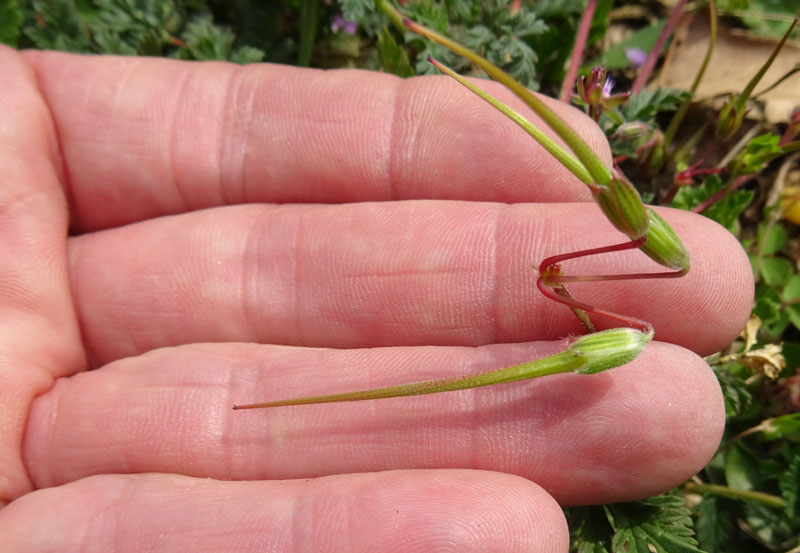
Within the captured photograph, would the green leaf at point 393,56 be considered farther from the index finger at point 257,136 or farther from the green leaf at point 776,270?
the green leaf at point 776,270

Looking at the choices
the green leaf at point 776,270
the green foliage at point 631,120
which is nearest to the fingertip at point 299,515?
the green foliage at point 631,120

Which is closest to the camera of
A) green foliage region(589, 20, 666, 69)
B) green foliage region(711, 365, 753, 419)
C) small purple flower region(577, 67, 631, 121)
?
small purple flower region(577, 67, 631, 121)

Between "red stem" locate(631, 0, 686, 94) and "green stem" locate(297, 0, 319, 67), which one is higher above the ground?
"red stem" locate(631, 0, 686, 94)

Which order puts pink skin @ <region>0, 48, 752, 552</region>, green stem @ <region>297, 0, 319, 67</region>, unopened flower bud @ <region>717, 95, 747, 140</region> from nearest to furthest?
pink skin @ <region>0, 48, 752, 552</region> < unopened flower bud @ <region>717, 95, 747, 140</region> < green stem @ <region>297, 0, 319, 67</region>

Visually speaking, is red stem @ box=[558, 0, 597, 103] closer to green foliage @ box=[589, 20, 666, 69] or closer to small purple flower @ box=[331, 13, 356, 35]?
green foliage @ box=[589, 20, 666, 69]

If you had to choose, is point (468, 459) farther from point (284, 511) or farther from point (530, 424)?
point (284, 511)

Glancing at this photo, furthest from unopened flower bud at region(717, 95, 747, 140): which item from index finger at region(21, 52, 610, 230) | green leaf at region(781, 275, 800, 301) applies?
index finger at region(21, 52, 610, 230)
